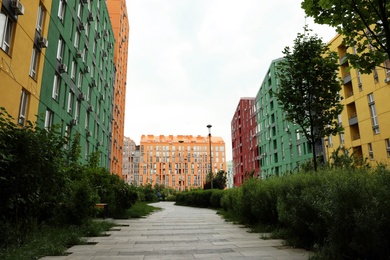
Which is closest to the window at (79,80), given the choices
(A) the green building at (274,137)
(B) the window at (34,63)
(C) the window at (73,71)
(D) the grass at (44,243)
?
(C) the window at (73,71)

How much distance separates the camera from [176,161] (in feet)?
471

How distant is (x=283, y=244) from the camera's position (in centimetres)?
720

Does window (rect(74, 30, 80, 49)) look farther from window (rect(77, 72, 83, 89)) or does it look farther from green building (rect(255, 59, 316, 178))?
green building (rect(255, 59, 316, 178))

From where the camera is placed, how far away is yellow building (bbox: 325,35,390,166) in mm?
25719

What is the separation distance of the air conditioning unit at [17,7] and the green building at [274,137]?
34.5 m

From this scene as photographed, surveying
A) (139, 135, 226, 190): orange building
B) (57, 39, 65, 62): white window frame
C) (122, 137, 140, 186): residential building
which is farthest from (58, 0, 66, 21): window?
(122, 137, 140, 186): residential building

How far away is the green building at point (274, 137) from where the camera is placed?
4233 cm

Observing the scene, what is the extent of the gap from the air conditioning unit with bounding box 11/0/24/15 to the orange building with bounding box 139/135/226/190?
12583 cm

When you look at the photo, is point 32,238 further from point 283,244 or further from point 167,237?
point 283,244

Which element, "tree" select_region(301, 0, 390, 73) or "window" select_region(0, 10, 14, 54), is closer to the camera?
"tree" select_region(301, 0, 390, 73)

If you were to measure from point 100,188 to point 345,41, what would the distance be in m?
14.1

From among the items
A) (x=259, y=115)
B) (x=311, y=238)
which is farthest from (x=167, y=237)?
(x=259, y=115)

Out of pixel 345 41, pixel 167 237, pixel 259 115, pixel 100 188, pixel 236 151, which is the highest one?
pixel 259 115

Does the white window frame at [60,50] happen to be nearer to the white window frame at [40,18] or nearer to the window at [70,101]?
the white window frame at [40,18]
